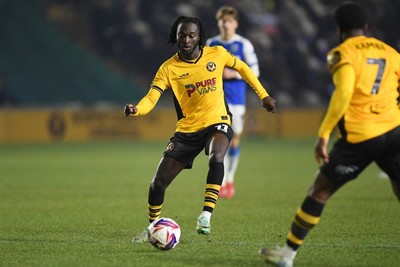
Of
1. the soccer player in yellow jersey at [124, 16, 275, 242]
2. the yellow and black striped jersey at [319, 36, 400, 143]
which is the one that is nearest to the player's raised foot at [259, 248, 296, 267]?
the yellow and black striped jersey at [319, 36, 400, 143]

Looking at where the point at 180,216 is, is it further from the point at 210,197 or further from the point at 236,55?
the point at 236,55

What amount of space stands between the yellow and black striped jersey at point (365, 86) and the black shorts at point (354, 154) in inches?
1.8

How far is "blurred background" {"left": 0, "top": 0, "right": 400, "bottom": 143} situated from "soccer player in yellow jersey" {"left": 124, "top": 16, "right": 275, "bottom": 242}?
1659 cm

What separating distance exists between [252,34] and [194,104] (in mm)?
19111

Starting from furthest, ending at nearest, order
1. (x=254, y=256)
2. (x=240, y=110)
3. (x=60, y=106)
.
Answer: (x=60, y=106) < (x=240, y=110) < (x=254, y=256)

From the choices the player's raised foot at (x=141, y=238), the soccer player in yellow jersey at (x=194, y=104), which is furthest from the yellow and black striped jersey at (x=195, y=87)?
the player's raised foot at (x=141, y=238)

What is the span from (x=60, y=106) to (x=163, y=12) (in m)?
5.14

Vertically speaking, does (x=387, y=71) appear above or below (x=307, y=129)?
above

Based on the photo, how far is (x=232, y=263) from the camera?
6609mm

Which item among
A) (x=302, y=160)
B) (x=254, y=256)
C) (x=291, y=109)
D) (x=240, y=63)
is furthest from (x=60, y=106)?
(x=254, y=256)

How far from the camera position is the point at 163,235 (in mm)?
7184

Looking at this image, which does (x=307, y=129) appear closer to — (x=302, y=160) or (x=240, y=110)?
(x=302, y=160)

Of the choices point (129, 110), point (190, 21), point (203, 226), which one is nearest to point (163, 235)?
point (203, 226)

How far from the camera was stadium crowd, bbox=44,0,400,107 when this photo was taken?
26812 mm
